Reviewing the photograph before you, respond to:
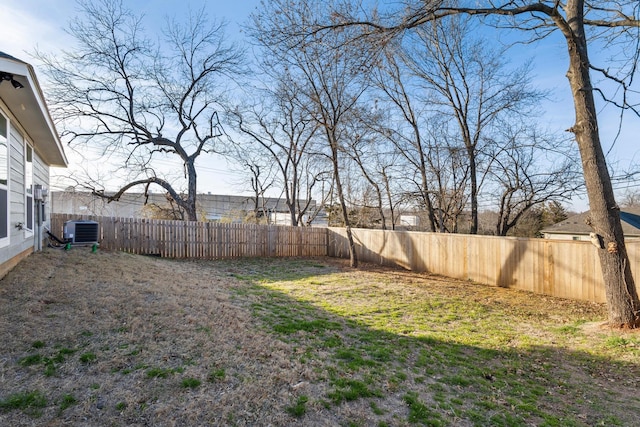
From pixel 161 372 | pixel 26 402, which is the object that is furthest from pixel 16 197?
pixel 161 372

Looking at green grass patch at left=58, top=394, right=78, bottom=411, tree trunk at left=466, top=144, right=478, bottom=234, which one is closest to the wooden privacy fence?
tree trunk at left=466, top=144, right=478, bottom=234

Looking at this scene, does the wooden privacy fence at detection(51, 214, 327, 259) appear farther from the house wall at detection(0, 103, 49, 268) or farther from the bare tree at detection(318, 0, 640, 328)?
the bare tree at detection(318, 0, 640, 328)

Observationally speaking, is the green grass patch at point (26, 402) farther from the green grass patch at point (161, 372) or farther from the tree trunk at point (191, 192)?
the tree trunk at point (191, 192)

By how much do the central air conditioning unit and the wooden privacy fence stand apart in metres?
1.22

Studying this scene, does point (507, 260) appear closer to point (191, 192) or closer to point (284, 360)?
point (284, 360)

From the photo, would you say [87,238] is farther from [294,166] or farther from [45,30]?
[294,166]

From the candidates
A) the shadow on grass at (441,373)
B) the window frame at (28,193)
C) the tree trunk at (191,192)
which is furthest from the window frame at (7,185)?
the tree trunk at (191,192)

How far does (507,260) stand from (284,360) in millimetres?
6429

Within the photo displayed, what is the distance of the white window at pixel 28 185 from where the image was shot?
19.0 ft

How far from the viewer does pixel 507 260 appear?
7.52m

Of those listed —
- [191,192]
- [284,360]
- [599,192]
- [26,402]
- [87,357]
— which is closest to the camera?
[26,402]

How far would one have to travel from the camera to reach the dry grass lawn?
217 centimetres

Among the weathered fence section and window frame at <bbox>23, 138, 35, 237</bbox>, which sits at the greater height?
window frame at <bbox>23, 138, 35, 237</bbox>

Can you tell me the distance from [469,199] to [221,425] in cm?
1166
